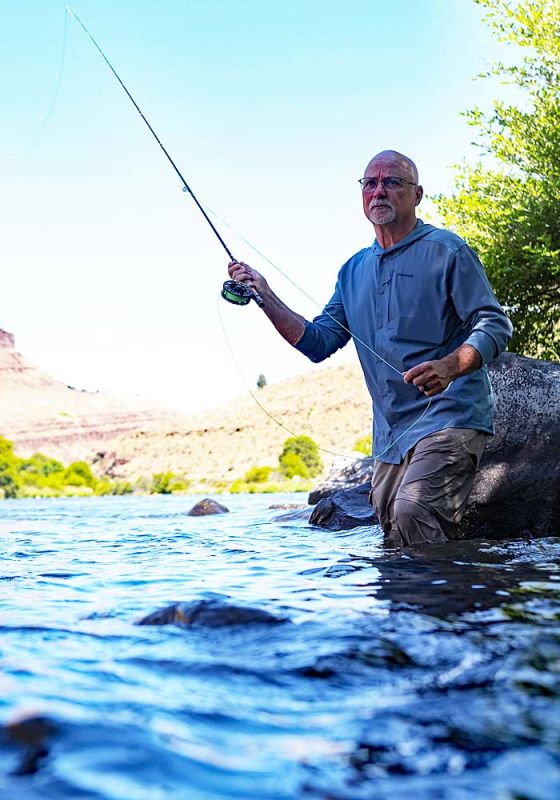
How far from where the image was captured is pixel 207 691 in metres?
2.41

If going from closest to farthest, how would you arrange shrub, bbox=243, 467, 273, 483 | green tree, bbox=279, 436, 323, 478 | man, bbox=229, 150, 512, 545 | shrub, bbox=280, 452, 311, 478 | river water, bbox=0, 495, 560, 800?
1. river water, bbox=0, 495, 560, 800
2. man, bbox=229, 150, 512, 545
3. shrub, bbox=243, 467, 273, 483
4. shrub, bbox=280, 452, 311, 478
5. green tree, bbox=279, 436, 323, 478

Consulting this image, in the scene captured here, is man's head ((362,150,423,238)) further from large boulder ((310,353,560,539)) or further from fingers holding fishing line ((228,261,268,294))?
large boulder ((310,353,560,539))

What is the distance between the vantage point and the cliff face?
5640 inches

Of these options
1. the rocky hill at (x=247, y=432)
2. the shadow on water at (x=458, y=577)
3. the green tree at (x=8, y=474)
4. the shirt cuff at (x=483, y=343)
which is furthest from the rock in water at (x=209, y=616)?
the green tree at (x=8, y=474)

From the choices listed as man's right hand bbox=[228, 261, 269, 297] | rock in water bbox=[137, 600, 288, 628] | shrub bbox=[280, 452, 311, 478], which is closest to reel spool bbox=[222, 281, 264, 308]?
man's right hand bbox=[228, 261, 269, 297]

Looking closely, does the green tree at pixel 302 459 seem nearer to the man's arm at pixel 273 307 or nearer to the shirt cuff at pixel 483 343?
the man's arm at pixel 273 307

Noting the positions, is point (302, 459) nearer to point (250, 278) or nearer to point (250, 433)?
point (250, 433)

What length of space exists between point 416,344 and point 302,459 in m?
51.2

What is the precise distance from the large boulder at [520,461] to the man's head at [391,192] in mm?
2692

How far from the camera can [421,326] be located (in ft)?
16.7

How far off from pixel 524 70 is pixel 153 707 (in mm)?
14438

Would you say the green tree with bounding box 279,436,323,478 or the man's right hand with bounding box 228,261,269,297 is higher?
the man's right hand with bounding box 228,261,269,297

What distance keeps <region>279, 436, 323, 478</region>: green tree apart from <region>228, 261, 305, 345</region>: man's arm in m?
46.4

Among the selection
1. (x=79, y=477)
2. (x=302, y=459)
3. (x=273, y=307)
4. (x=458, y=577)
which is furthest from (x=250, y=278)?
(x=79, y=477)
